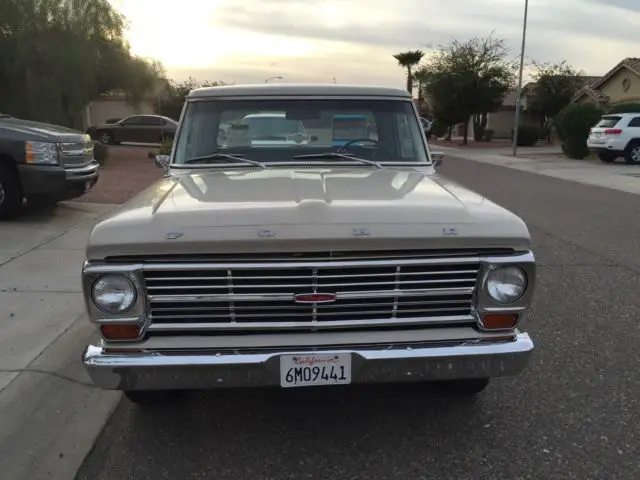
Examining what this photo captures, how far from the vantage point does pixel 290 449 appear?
3.32 meters

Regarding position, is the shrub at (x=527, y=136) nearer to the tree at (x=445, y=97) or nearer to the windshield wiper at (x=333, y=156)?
the tree at (x=445, y=97)

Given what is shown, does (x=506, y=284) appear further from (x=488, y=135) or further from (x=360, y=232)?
(x=488, y=135)

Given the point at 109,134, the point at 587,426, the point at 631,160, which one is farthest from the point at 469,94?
the point at 587,426

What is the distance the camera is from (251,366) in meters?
2.88

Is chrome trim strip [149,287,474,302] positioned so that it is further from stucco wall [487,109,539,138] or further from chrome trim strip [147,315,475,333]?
stucco wall [487,109,539,138]

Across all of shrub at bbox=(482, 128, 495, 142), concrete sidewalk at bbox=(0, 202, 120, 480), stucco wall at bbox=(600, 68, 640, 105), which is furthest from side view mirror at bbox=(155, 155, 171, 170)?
shrub at bbox=(482, 128, 495, 142)

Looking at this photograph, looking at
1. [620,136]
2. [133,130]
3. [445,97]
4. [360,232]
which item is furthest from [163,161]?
[445,97]

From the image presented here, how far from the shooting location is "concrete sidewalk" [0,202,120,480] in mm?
3285

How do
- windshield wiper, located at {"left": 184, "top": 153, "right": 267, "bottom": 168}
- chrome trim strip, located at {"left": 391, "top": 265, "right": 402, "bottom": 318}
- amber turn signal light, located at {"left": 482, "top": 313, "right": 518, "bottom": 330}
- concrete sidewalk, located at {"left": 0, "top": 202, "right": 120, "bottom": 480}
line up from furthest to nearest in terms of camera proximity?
1. windshield wiper, located at {"left": 184, "top": 153, "right": 267, "bottom": 168}
2. concrete sidewalk, located at {"left": 0, "top": 202, "right": 120, "bottom": 480}
3. amber turn signal light, located at {"left": 482, "top": 313, "right": 518, "bottom": 330}
4. chrome trim strip, located at {"left": 391, "top": 265, "right": 402, "bottom": 318}

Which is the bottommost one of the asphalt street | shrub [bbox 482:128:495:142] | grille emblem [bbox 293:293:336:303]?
shrub [bbox 482:128:495:142]

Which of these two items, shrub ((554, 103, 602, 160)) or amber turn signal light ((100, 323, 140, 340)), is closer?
amber turn signal light ((100, 323, 140, 340))

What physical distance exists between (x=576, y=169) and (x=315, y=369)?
2115 centimetres

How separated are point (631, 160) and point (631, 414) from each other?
22535 mm

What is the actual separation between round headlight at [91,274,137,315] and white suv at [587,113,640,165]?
23.3 m
